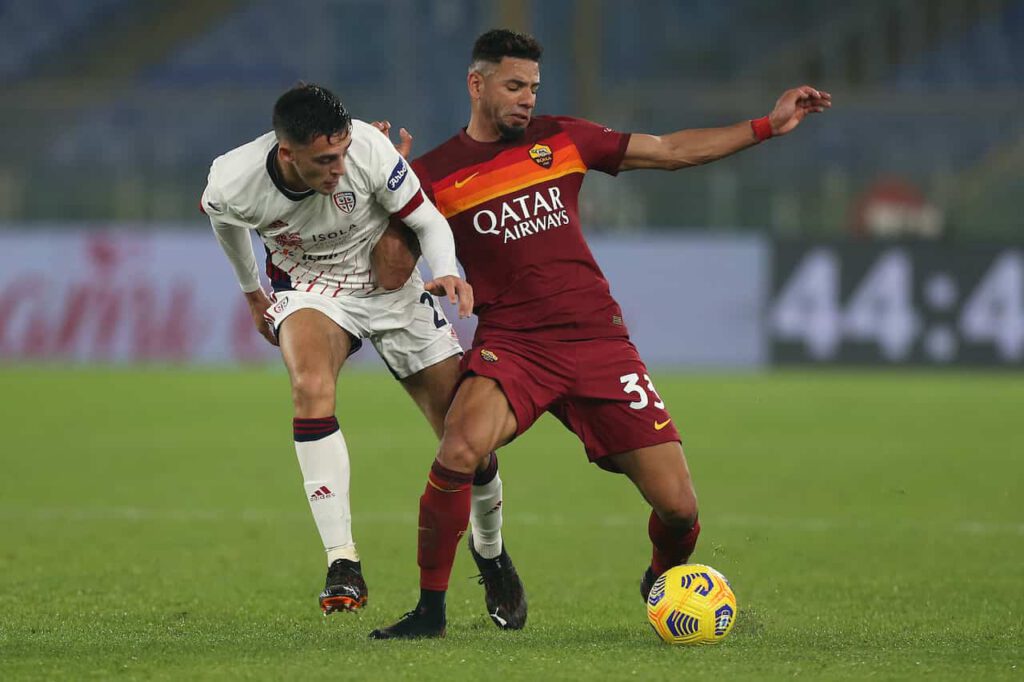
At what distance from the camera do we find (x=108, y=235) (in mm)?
21125

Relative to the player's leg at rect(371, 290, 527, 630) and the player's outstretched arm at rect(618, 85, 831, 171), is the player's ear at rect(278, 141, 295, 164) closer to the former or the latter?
the player's leg at rect(371, 290, 527, 630)

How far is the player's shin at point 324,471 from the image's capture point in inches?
219

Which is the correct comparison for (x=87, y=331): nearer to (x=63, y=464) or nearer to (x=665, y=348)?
(x=665, y=348)

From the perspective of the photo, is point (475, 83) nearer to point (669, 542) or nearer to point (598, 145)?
point (598, 145)

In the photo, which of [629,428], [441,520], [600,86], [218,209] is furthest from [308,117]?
[600,86]

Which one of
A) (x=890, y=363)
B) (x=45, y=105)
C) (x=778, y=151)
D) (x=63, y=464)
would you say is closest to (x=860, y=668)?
Answer: (x=63, y=464)

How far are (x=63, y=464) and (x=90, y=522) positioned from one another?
2852 mm

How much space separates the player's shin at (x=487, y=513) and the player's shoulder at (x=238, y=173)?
1.36 m

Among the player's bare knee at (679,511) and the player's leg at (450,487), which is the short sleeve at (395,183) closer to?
the player's leg at (450,487)

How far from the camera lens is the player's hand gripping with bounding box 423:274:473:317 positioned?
527cm

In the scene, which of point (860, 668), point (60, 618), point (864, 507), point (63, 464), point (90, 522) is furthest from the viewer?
point (63, 464)

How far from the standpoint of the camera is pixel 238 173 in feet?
18.7

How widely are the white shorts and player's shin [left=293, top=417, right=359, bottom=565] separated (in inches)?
17.4

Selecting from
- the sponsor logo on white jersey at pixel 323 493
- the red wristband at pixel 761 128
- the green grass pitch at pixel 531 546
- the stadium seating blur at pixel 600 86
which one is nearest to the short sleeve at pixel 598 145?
the red wristband at pixel 761 128
